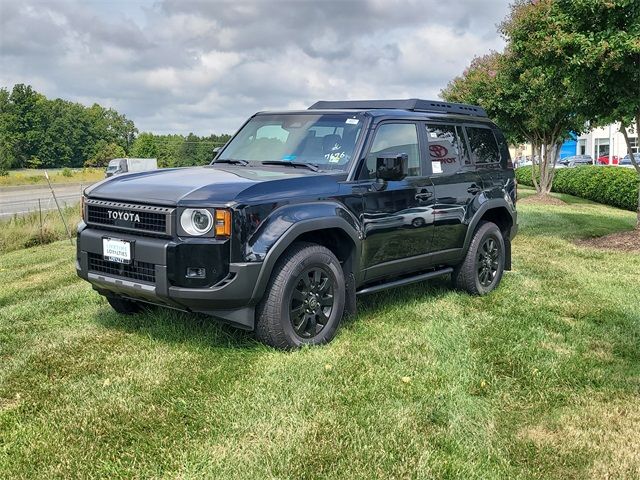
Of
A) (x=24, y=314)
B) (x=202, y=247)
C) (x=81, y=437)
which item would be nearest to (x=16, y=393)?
(x=81, y=437)

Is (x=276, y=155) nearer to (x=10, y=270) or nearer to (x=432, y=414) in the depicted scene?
(x=432, y=414)

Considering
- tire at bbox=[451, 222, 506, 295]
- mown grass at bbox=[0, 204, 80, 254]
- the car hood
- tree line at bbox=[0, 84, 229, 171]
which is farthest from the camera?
tree line at bbox=[0, 84, 229, 171]

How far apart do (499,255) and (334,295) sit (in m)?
2.79

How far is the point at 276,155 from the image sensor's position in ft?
18.2

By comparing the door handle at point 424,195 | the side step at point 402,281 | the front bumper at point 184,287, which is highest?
the door handle at point 424,195

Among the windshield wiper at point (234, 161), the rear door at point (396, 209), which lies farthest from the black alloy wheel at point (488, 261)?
the windshield wiper at point (234, 161)

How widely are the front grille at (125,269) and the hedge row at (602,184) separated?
52.0 feet

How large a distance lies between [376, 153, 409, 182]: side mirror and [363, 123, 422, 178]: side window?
122mm

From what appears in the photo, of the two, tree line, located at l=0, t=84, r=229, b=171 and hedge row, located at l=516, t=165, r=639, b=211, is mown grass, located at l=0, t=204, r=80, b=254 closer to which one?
hedge row, located at l=516, t=165, r=639, b=211

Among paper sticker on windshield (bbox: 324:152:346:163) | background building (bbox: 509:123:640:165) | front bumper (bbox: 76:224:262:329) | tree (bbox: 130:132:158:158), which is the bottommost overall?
front bumper (bbox: 76:224:262:329)

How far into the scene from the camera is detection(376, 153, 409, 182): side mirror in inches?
199

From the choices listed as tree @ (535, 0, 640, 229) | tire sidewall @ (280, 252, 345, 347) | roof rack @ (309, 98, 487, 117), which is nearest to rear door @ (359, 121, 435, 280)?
roof rack @ (309, 98, 487, 117)

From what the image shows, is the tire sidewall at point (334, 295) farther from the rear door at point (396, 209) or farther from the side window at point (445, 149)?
the side window at point (445, 149)

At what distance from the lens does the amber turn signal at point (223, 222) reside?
13.7 feet
